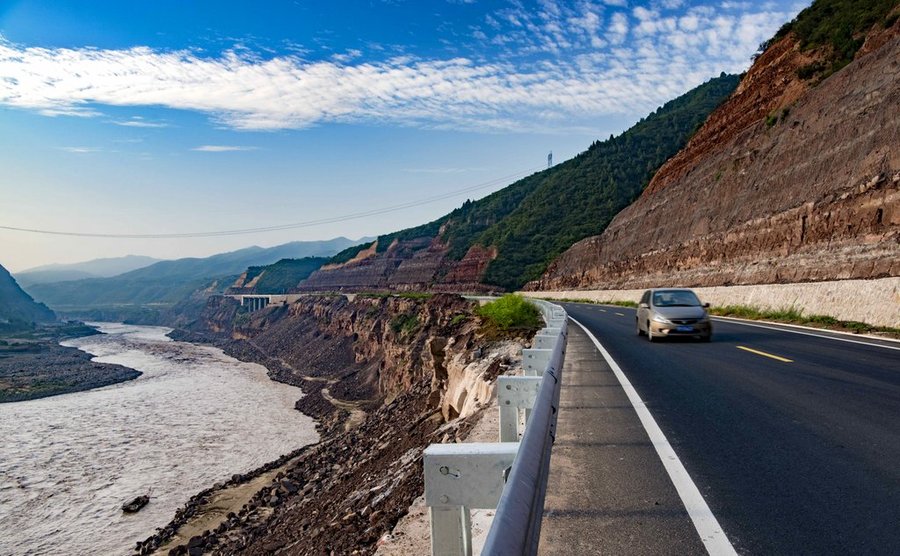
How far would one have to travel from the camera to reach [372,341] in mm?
54656

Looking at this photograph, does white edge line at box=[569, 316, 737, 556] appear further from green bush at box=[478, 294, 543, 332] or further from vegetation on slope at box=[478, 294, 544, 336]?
green bush at box=[478, 294, 543, 332]

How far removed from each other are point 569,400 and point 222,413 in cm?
3811

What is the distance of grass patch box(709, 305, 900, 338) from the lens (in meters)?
14.4

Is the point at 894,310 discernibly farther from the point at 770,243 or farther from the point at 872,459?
the point at 770,243

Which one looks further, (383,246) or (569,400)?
(383,246)

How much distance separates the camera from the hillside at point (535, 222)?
8288cm

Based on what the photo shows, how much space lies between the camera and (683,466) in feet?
14.7

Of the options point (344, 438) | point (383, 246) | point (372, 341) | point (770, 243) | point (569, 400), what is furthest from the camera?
point (383, 246)

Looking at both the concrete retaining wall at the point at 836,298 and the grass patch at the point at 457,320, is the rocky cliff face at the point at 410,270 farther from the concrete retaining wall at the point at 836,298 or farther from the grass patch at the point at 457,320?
the concrete retaining wall at the point at 836,298

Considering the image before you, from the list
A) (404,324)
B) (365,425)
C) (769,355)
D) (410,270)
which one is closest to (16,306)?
(410,270)

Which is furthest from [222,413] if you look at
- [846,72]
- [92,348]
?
[92,348]

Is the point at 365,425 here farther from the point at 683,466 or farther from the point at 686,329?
the point at 683,466

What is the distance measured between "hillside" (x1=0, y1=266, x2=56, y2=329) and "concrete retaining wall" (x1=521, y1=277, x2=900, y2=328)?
14550cm

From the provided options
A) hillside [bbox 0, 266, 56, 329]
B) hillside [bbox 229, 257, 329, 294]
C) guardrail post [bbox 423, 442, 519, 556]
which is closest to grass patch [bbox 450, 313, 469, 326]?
guardrail post [bbox 423, 442, 519, 556]
